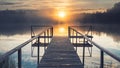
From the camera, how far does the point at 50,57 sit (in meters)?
9.97

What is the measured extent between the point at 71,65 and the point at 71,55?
1.73 metres

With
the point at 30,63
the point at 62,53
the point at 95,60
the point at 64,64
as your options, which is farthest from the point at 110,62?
the point at 64,64

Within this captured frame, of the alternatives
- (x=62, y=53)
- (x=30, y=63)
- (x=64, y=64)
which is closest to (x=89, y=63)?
(x=30, y=63)

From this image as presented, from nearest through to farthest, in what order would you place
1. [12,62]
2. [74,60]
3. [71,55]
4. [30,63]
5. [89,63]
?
[74,60] < [71,55] < [12,62] < [89,63] < [30,63]

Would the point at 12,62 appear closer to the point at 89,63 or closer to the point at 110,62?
the point at 89,63

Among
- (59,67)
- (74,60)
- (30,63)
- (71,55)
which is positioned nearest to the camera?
(59,67)

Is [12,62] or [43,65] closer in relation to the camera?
[43,65]

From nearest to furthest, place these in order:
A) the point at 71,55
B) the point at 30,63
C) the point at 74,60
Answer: the point at 74,60
the point at 71,55
the point at 30,63

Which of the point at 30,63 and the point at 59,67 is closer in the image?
the point at 59,67

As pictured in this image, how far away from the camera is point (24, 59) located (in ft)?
88.8

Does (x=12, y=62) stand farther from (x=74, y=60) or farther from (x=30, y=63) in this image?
(x=74, y=60)

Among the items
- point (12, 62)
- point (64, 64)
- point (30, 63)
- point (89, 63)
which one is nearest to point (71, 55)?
point (64, 64)

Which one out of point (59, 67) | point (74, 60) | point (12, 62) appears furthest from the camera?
point (12, 62)

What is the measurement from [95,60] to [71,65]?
17.4 meters
